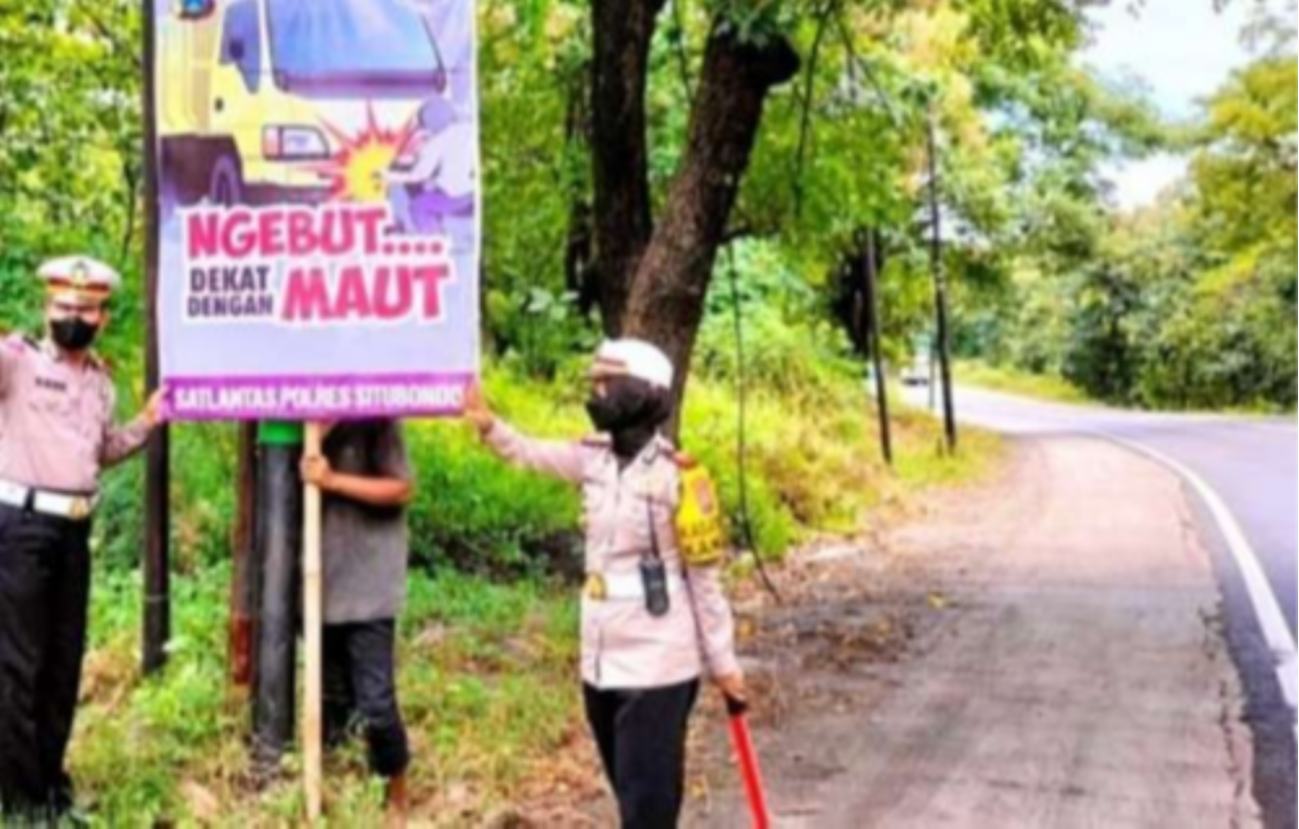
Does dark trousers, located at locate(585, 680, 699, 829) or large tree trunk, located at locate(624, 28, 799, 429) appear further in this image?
large tree trunk, located at locate(624, 28, 799, 429)

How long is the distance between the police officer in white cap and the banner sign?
296mm

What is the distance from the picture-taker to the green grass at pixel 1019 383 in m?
55.8

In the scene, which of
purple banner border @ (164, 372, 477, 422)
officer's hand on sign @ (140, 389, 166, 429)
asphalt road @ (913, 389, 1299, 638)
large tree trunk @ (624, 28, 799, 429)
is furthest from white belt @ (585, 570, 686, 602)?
asphalt road @ (913, 389, 1299, 638)

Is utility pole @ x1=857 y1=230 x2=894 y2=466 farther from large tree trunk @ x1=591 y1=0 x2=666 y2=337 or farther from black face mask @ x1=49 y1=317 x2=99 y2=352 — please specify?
black face mask @ x1=49 y1=317 x2=99 y2=352

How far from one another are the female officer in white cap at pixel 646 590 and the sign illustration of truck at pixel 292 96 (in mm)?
1398

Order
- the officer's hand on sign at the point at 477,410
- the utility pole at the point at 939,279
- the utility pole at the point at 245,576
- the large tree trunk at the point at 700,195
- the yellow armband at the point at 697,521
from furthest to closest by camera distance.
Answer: the utility pole at the point at 939,279, the large tree trunk at the point at 700,195, the utility pole at the point at 245,576, the officer's hand on sign at the point at 477,410, the yellow armband at the point at 697,521

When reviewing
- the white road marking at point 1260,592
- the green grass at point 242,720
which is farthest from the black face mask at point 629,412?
the white road marking at point 1260,592

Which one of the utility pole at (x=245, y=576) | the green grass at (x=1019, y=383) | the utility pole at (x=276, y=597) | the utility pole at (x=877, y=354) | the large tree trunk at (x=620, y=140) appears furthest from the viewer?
the green grass at (x=1019, y=383)

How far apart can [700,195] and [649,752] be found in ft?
16.5

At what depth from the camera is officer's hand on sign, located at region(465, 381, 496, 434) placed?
5488 millimetres

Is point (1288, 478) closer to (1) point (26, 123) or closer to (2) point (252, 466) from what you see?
(1) point (26, 123)

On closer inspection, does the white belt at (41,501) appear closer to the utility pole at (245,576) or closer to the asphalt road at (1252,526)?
the utility pole at (245,576)

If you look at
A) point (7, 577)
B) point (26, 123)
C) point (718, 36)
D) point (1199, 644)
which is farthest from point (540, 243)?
point (7, 577)

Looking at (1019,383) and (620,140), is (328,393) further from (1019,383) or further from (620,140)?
(1019,383)
